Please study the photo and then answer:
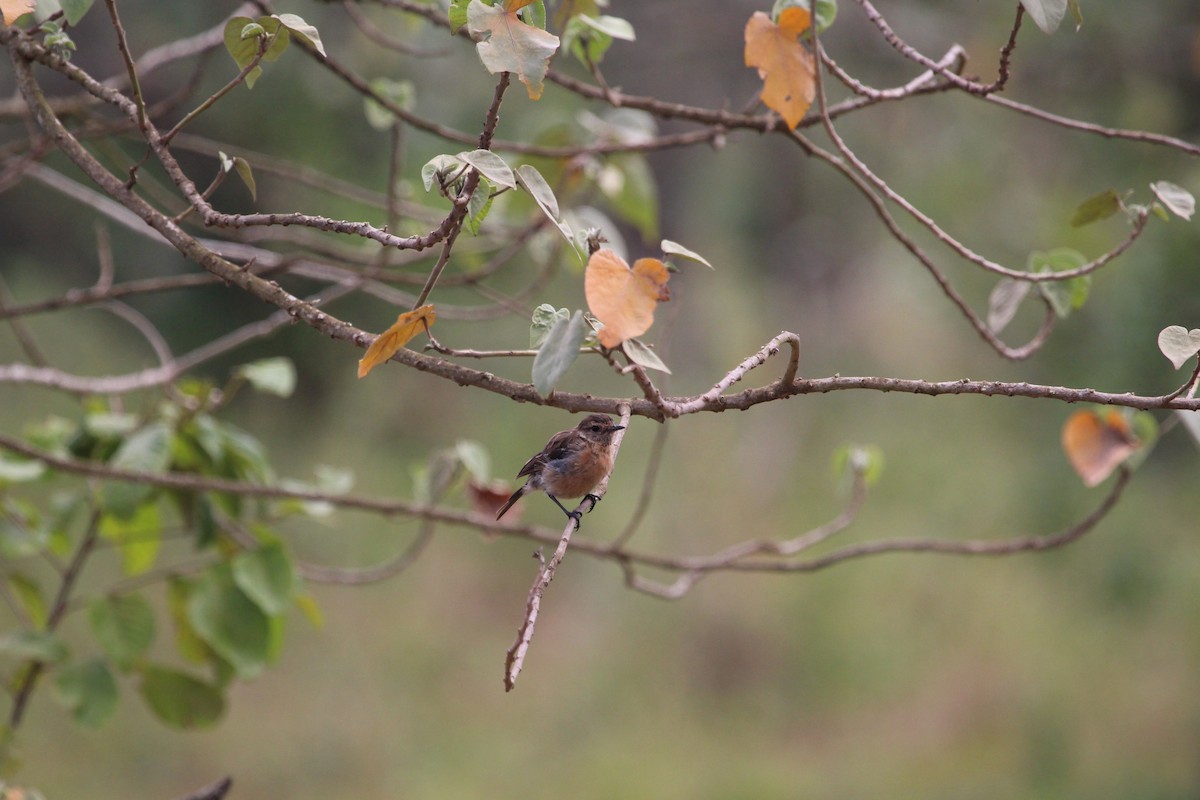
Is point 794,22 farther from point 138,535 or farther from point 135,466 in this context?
point 138,535

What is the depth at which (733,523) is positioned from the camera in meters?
5.94

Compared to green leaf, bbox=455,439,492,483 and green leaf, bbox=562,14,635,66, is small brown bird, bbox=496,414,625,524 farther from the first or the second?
green leaf, bbox=562,14,635,66

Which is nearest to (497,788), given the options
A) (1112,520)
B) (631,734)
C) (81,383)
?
(631,734)

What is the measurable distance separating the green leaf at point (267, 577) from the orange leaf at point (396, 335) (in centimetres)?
105

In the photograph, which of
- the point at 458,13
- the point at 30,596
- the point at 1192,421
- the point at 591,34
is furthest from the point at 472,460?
the point at 1192,421

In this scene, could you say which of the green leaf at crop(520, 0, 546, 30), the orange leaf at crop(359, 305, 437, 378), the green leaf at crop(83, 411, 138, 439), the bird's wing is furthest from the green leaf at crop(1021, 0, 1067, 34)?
the green leaf at crop(83, 411, 138, 439)

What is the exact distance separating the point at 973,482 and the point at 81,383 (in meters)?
5.03

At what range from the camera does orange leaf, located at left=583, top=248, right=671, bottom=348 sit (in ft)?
3.19

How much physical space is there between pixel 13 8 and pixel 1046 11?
1.13 metres

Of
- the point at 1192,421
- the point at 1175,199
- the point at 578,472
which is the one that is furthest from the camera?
the point at 1192,421

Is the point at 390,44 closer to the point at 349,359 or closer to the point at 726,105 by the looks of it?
the point at 726,105

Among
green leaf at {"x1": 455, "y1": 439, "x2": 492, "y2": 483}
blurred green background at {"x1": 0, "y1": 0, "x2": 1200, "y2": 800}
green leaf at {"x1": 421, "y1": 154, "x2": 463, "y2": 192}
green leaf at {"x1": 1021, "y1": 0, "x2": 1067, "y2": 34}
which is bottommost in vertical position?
blurred green background at {"x1": 0, "y1": 0, "x2": 1200, "y2": 800}

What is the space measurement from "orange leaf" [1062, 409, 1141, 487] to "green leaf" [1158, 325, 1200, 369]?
85 centimetres

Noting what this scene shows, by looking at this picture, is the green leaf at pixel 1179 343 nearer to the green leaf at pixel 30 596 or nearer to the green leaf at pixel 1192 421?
the green leaf at pixel 1192 421
